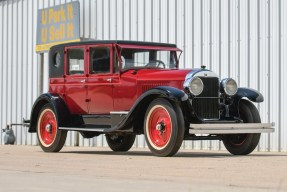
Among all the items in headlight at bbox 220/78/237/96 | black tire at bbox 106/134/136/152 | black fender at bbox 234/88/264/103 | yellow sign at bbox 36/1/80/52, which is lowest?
black tire at bbox 106/134/136/152

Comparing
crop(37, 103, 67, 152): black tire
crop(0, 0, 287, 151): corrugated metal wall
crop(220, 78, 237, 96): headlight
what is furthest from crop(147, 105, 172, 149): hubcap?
crop(0, 0, 287, 151): corrugated metal wall

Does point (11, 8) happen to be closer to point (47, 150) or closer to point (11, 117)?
point (11, 117)

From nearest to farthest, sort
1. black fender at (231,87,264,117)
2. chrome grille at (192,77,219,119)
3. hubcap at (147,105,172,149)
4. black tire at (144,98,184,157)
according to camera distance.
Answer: black tire at (144,98,184,157) → hubcap at (147,105,172,149) → chrome grille at (192,77,219,119) → black fender at (231,87,264,117)

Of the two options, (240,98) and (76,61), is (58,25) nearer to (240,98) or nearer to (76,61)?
(76,61)

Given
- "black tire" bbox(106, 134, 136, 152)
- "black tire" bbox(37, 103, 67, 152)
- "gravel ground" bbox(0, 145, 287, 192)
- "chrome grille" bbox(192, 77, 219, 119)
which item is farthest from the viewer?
"black tire" bbox(106, 134, 136, 152)

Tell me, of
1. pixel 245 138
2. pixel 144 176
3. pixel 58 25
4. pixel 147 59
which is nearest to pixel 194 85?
pixel 245 138

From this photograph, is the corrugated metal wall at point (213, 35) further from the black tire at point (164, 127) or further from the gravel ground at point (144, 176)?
the gravel ground at point (144, 176)

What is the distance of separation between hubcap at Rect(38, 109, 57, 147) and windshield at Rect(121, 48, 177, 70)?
195 cm

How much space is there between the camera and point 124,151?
556 inches

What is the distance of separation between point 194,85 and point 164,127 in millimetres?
845

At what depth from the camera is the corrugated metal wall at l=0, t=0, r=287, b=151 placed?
15.2 m

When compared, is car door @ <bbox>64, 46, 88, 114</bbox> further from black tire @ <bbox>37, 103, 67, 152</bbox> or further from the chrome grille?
the chrome grille

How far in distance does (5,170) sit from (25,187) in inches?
86.7

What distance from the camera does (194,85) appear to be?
36.3ft
